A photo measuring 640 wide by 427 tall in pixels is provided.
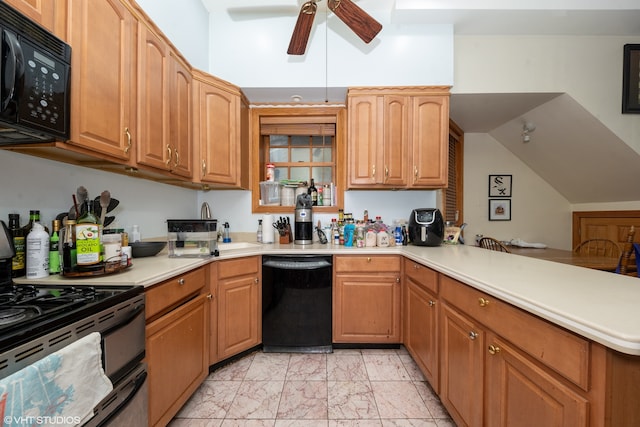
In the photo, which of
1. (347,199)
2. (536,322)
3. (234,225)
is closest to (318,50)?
(347,199)

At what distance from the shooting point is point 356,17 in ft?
5.16

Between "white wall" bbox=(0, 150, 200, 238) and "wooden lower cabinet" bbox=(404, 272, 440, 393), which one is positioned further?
"wooden lower cabinet" bbox=(404, 272, 440, 393)

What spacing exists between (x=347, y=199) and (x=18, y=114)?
2224 mm

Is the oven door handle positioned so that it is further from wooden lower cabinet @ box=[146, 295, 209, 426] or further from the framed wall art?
the framed wall art

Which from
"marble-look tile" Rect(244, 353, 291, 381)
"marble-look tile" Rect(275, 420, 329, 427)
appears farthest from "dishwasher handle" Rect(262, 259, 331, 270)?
"marble-look tile" Rect(275, 420, 329, 427)

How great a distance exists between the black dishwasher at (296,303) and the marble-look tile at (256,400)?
359 millimetres

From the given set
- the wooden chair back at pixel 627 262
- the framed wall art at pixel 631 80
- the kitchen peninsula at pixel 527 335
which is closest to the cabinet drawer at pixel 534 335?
the kitchen peninsula at pixel 527 335

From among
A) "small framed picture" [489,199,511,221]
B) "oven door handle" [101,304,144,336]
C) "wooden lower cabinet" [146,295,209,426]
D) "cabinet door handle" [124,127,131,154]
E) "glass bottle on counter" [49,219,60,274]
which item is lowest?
"wooden lower cabinet" [146,295,209,426]

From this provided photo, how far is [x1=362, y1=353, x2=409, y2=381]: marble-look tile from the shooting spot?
1728 mm

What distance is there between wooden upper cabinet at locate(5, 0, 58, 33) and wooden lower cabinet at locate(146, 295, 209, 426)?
1.28 metres

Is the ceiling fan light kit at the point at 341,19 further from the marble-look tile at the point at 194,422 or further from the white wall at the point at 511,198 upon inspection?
the white wall at the point at 511,198

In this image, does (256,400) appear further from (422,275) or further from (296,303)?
(422,275)

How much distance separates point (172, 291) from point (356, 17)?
1976 millimetres

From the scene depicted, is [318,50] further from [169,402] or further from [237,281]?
[169,402]
